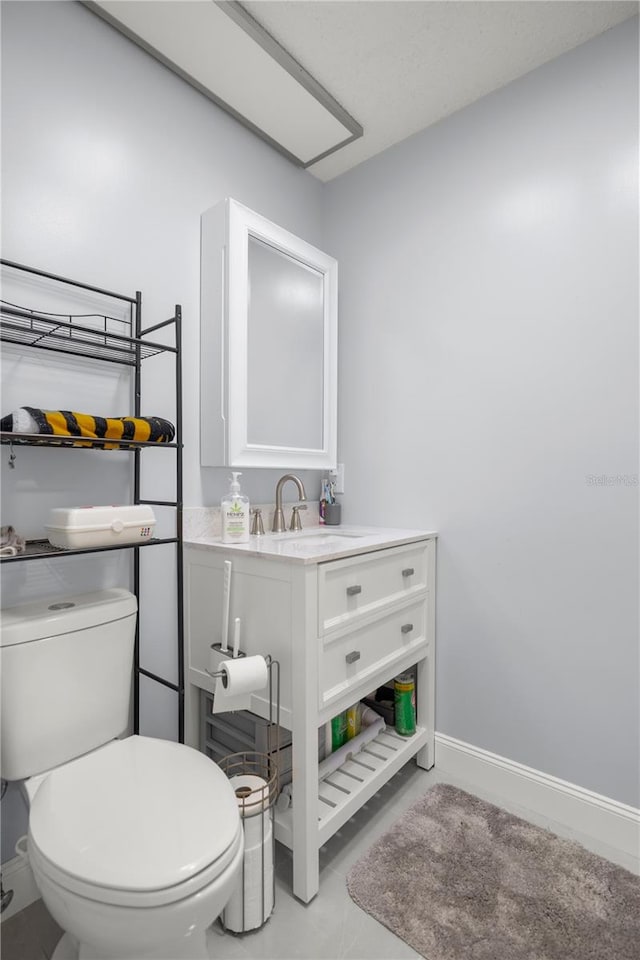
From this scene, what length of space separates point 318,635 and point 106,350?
1.08 m

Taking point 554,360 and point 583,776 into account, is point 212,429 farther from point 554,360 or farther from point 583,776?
point 583,776

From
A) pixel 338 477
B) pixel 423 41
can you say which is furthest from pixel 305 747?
pixel 423 41

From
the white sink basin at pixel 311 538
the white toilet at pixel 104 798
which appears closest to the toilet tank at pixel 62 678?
the white toilet at pixel 104 798

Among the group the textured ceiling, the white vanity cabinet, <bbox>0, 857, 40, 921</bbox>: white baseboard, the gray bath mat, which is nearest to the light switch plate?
the white vanity cabinet

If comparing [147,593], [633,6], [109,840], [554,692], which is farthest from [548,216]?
[109,840]

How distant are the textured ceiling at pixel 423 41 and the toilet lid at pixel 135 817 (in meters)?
2.16

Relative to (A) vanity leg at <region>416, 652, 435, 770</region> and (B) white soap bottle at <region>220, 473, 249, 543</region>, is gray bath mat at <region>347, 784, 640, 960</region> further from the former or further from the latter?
(B) white soap bottle at <region>220, 473, 249, 543</region>

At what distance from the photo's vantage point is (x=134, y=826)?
947 mm

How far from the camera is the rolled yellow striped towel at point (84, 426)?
3.75 feet

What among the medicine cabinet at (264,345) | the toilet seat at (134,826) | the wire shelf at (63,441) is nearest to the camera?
the toilet seat at (134,826)

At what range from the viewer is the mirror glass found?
184cm

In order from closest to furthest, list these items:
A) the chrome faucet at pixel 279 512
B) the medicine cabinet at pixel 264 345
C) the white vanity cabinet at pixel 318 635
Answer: the white vanity cabinet at pixel 318 635 < the medicine cabinet at pixel 264 345 < the chrome faucet at pixel 279 512

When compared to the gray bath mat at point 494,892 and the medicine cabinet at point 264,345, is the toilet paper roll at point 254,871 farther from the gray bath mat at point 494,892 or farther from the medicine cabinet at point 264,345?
the medicine cabinet at point 264,345

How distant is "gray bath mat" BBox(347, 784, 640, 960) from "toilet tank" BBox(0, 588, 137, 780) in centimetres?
85
